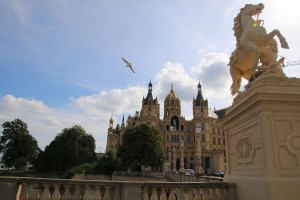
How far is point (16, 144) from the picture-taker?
206 ft

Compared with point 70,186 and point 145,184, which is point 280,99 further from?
point 70,186

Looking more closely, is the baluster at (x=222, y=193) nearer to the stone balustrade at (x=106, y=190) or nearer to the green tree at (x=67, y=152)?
the stone balustrade at (x=106, y=190)

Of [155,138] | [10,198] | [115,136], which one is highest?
[115,136]

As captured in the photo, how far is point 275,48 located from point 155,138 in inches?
2035

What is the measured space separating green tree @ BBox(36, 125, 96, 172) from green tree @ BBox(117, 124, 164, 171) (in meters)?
8.39

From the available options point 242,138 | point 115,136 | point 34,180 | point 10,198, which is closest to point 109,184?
point 34,180

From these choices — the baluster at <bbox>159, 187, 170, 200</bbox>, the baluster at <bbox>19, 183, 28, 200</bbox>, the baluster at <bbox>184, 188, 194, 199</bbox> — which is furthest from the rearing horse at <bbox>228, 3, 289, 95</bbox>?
the baluster at <bbox>19, 183, 28, 200</bbox>

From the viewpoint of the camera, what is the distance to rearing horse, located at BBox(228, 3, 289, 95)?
7277mm

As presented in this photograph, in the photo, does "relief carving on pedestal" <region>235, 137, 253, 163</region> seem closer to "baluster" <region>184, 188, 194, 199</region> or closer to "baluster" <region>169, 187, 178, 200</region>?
"baluster" <region>184, 188, 194, 199</region>

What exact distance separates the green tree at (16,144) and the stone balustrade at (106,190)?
59419 mm

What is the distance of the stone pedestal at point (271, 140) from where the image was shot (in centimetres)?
566

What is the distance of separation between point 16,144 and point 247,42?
213ft

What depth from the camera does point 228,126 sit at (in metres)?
8.23

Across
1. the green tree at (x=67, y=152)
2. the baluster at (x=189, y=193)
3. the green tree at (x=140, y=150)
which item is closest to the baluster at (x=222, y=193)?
the baluster at (x=189, y=193)
